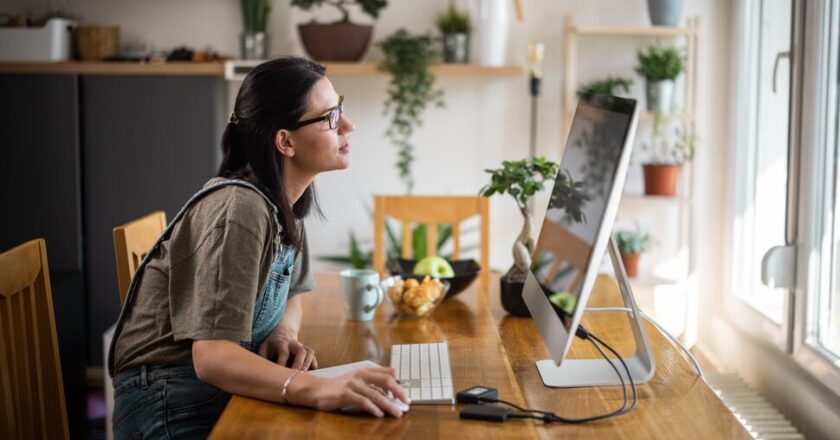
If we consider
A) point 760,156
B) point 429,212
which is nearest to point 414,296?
point 429,212

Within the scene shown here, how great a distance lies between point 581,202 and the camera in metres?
1.52

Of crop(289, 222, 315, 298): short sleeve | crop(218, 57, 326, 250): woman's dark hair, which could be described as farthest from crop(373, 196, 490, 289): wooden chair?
crop(218, 57, 326, 250): woman's dark hair

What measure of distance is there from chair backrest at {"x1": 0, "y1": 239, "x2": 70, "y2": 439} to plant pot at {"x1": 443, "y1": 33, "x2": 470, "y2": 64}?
231cm

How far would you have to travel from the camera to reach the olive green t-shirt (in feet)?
4.96

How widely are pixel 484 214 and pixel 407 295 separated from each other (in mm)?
955

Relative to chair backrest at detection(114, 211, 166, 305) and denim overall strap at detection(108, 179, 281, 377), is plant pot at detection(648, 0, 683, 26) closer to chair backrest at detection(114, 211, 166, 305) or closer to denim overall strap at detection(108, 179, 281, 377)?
chair backrest at detection(114, 211, 166, 305)

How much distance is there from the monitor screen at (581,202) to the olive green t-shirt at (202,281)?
51 centimetres

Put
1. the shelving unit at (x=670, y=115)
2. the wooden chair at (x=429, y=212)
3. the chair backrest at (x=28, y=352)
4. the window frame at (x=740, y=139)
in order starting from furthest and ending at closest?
the shelving unit at (x=670, y=115) < the window frame at (x=740, y=139) < the wooden chair at (x=429, y=212) < the chair backrest at (x=28, y=352)

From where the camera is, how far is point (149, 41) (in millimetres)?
3973

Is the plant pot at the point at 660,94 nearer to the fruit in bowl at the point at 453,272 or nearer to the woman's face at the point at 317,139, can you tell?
the fruit in bowl at the point at 453,272

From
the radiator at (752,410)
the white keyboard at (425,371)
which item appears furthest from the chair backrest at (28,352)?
the radiator at (752,410)

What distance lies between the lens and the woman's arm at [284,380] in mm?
1424

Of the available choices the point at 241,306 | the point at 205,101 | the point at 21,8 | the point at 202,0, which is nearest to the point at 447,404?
the point at 241,306

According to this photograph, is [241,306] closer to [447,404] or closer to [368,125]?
[447,404]
